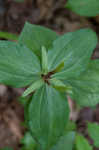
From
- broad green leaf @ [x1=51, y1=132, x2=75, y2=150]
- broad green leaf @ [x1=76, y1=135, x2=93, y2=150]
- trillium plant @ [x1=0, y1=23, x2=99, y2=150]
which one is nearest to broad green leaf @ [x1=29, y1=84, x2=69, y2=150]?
trillium plant @ [x1=0, y1=23, x2=99, y2=150]

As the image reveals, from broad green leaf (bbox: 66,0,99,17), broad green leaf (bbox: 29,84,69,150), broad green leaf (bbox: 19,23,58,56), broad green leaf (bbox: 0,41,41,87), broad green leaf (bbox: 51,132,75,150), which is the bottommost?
broad green leaf (bbox: 51,132,75,150)

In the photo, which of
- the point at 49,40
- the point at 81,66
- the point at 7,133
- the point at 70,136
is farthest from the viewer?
the point at 7,133

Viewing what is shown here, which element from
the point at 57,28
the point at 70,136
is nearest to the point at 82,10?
the point at 70,136

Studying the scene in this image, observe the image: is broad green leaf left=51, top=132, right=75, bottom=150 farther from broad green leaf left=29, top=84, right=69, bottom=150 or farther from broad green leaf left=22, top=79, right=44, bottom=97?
broad green leaf left=22, top=79, right=44, bottom=97

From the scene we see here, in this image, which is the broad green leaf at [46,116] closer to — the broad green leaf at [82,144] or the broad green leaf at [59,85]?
the broad green leaf at [59,85]

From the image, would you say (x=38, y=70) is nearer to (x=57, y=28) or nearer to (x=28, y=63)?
(x=28, y=63)

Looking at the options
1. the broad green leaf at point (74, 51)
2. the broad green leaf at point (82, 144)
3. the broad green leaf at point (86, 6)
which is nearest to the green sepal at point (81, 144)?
the broad green leaf at point (82, 144)
